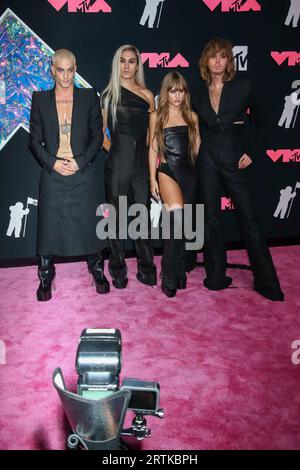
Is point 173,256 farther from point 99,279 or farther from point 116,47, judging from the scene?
point 116,47

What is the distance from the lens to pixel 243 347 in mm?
3436

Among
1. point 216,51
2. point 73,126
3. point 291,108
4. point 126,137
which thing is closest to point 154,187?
point 126,137

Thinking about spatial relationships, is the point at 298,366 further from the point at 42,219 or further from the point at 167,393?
the point at 42,219

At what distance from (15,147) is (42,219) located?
103 centimetres

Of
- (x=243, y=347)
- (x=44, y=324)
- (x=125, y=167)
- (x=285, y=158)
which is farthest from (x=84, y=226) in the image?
(x=285, y=158)

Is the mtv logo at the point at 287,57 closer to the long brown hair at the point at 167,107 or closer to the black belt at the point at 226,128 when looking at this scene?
the black belt at the point at 226,128

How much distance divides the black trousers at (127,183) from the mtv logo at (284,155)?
1.81 meters

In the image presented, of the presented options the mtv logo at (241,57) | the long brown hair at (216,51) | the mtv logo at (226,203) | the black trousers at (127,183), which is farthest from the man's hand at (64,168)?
the mtv logo at (241,57)

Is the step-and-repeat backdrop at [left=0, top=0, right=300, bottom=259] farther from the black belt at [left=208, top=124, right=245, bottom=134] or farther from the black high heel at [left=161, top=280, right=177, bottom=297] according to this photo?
the black high heel at [left=161, top=280, right=177, bottom=297]

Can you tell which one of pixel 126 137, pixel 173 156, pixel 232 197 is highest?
pixel 126 137

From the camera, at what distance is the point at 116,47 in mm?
4672

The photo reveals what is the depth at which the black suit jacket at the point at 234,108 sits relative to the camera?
399 centimetres

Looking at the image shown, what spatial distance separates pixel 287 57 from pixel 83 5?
2.18 m

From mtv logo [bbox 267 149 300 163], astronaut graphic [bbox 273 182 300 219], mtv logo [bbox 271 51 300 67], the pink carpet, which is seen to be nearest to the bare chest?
mtv logo [bbox 271 51 300 67]
